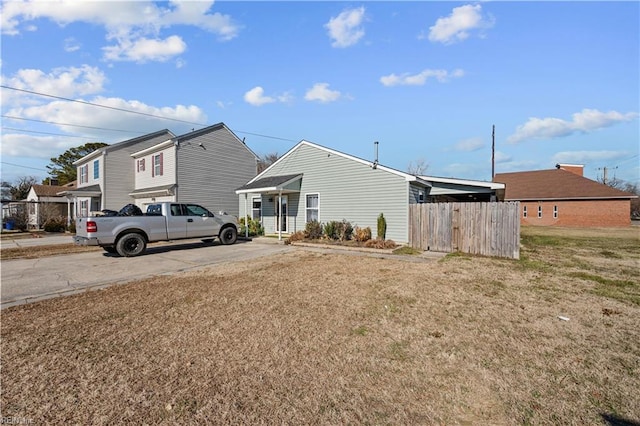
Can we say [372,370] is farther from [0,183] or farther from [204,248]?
Result: [0,183]

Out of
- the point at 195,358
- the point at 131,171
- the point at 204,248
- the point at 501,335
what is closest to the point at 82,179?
the point at 131,171

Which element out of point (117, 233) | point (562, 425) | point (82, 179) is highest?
point (82, 179)

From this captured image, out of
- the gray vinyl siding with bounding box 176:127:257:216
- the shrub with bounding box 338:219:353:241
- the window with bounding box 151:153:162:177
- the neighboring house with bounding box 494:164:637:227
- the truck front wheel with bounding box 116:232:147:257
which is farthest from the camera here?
the neighboring house with bounding box 494:164:637:227

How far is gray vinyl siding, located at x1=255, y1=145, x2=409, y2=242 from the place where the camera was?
13.0 m

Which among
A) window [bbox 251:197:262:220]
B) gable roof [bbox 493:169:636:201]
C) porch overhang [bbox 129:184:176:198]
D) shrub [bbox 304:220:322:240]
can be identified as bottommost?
shrub [bbox 304:220:322:240]

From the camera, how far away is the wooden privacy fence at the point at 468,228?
10.1 meters

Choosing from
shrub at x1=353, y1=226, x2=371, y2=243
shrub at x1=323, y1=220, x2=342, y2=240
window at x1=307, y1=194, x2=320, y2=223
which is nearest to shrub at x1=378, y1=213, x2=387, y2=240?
shrub at x1=353, y1=226, x2=371, y2=243

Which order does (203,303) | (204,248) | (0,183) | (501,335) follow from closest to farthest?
(501,335), (203,303), (204,248), (0,183)

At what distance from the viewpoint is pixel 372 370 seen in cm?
323

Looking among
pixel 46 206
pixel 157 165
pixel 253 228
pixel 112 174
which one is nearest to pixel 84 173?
pixel 112 174

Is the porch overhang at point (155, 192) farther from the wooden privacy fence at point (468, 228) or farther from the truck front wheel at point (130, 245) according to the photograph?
the wooden privacy fence at point (468, 228)

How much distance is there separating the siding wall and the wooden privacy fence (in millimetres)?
21350

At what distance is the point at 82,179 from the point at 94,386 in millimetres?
30736

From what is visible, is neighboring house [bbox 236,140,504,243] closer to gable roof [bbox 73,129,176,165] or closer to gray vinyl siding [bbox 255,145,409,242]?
gray vinyl siding [bbox 255,145,409,242]
